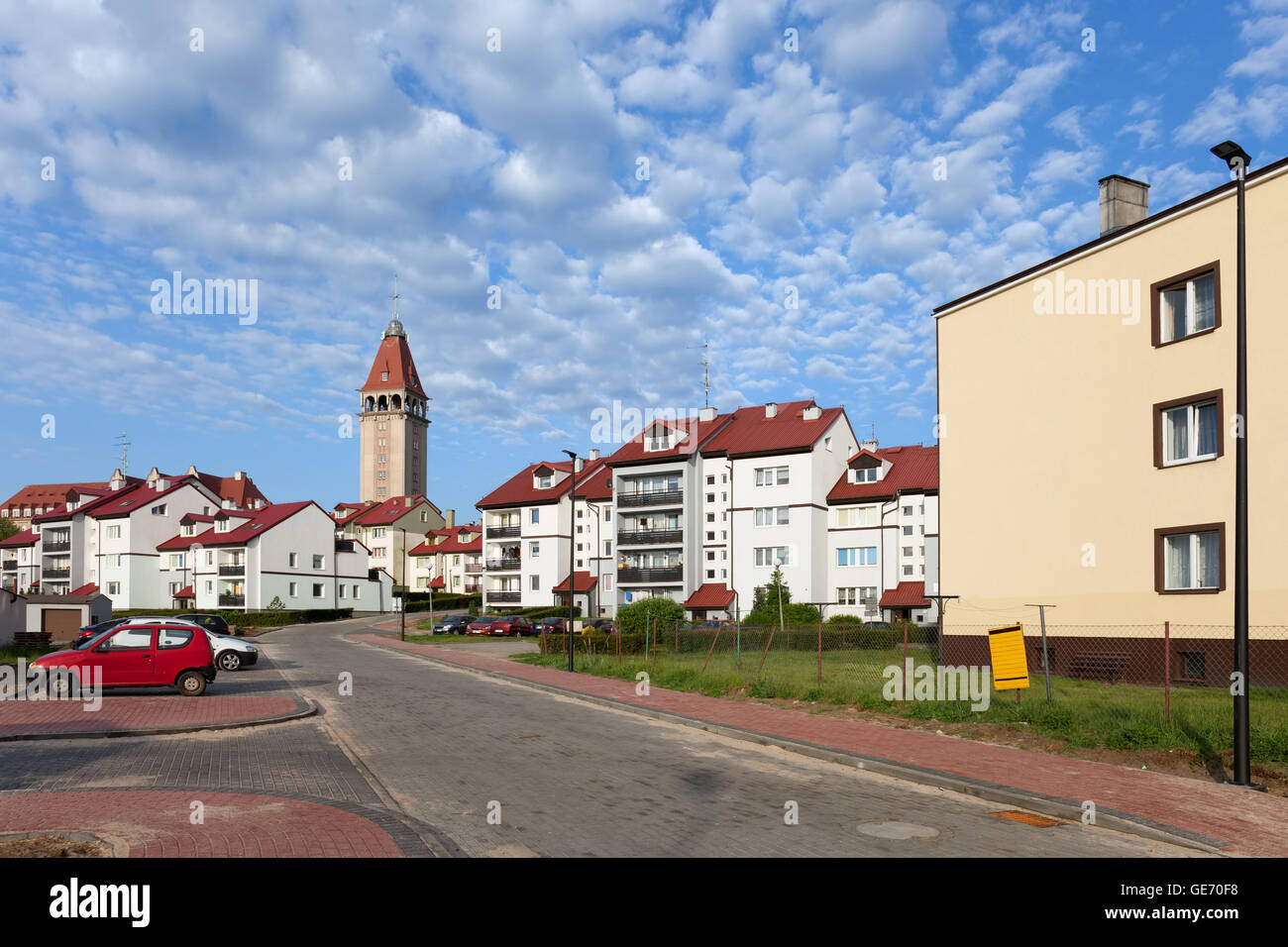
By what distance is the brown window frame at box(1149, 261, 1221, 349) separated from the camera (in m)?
20.8

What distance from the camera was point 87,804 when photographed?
898 centimetres

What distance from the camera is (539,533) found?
7406cm

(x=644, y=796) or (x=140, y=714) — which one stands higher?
(x=644, y=796)

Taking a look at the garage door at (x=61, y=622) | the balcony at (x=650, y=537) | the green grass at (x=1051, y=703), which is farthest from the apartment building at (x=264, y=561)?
the green grass at (x=1051, y=703)

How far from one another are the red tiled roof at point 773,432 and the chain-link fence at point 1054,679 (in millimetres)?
27474

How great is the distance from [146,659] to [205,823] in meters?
13.3

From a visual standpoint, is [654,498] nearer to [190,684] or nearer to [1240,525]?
[190,684]

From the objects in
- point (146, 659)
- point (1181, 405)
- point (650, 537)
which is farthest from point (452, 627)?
point (1181, 405)

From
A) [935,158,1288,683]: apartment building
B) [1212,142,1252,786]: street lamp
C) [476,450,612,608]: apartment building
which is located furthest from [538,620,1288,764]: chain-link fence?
[476,450,612,608]: apartment building

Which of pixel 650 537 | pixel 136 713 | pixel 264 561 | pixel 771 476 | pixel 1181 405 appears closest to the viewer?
pixel 136 713

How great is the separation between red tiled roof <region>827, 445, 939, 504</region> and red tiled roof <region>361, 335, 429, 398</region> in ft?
300
